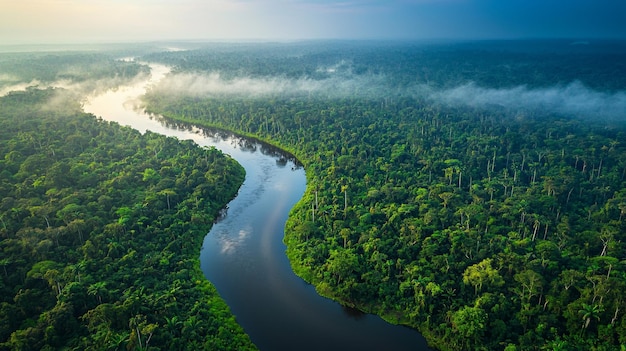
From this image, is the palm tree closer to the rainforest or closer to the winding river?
the rainforest

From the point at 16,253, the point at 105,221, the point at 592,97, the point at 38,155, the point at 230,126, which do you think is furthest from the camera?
the point at 592,97

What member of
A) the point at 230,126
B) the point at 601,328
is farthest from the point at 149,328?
the point at 230,126

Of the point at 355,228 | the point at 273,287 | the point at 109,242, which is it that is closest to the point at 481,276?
the point at 355,228

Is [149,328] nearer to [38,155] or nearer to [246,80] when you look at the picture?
[38,155]

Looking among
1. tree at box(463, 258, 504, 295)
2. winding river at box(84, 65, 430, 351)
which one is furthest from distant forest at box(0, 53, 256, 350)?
tree at box(463, 258, 504, 295)

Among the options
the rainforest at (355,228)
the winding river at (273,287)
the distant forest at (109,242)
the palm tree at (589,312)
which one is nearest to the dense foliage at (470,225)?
the palm tree at (589,312)

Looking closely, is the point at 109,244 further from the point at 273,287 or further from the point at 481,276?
the point at 481,276
